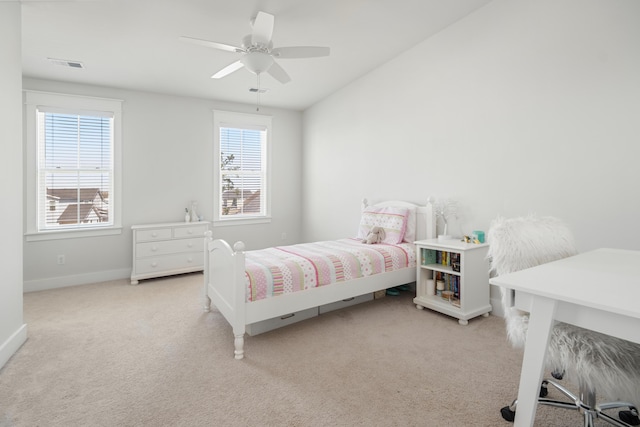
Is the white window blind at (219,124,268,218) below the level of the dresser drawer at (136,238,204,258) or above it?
above

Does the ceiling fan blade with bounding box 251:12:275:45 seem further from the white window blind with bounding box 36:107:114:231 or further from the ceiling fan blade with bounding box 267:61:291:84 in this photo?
the white window blind with bounding box 36:107:114:231

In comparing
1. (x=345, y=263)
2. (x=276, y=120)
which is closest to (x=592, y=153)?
(x=345, y=263)

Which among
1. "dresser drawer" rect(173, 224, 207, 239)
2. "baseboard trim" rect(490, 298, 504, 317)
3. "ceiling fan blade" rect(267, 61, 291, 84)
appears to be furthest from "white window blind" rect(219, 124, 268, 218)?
"baseboard trim" rect(490, 298, 504, 317)

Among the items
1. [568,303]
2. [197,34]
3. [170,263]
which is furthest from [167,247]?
[568,303]

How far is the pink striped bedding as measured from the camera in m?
2.46

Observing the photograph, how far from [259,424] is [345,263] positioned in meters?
1.54

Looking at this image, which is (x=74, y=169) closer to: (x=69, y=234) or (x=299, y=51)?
(x=69, y=234)

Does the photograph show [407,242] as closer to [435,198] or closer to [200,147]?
[435,198]

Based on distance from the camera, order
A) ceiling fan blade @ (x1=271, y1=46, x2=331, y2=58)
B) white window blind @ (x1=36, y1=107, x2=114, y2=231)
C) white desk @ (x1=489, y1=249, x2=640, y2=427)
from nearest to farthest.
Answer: white desk @ (x1=489, y1=249, x2=640, y2=427) < ceiling fan blade @ (x1=271, y1=46, x2=331, y2=58) < white window blind @ (x1=36, y1=107, x2=114, y2=231)

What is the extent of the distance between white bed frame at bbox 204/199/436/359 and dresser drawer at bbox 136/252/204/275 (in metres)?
1.48

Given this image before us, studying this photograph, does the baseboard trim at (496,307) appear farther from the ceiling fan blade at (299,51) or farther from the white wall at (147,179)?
the white wall at (147,179)

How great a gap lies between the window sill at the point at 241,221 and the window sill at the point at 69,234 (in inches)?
52.3

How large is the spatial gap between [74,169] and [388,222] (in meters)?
4.03

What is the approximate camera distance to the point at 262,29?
236cm
